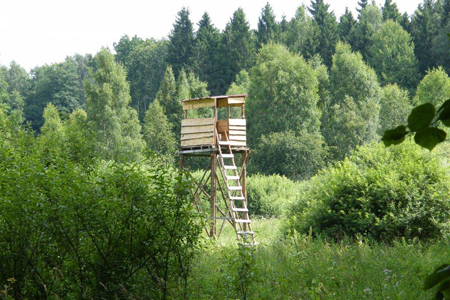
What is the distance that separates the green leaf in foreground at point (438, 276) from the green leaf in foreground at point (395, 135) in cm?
32

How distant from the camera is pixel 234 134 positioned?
19250mm

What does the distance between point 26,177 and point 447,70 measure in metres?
55.5

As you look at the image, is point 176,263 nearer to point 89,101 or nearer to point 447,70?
point 89,101

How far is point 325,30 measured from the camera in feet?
205

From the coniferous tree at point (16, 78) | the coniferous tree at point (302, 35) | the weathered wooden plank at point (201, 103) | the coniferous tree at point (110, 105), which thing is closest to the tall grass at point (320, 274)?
the weathered wooden plank at point (201, 103)

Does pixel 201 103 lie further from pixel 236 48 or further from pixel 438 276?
pixel 236 48

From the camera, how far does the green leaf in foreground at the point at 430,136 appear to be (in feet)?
4.26

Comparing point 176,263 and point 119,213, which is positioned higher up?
point 119,213

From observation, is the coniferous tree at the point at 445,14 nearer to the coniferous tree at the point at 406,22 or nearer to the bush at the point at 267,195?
the coniferous tree at the point at 406,22

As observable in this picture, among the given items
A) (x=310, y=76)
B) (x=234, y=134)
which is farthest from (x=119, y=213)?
(x=310, y=76)

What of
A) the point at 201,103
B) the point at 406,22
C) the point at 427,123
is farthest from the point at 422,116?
the point at 406,22

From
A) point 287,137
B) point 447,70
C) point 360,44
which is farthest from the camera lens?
point 360,44

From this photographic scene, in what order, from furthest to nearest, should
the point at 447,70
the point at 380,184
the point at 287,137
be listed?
the point at 447,70, the point at 287,137, the point at 380,184

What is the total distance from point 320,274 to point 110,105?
39.8m
